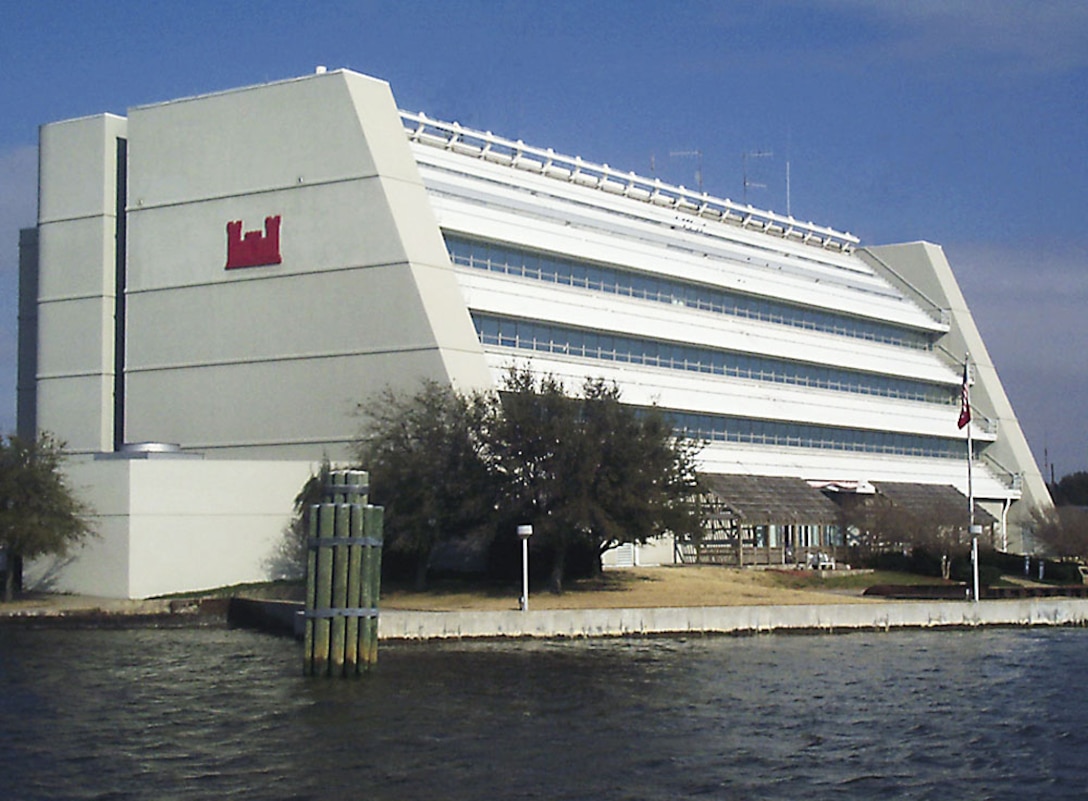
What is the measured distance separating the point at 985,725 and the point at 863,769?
630cm

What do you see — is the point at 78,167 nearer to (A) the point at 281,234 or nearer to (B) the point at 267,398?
(A) the point at 281,234

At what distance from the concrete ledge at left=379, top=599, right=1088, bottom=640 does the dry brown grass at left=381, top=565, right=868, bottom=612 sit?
75.5 inches

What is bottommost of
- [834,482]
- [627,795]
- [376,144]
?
[627,795]

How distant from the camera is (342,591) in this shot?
133 ft

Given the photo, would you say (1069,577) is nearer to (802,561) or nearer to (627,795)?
(802,561)

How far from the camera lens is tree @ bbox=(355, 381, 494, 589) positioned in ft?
183

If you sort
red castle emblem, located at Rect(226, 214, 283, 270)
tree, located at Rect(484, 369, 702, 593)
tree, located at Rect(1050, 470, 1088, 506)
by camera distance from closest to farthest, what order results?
tree, located at Rect(484, 369, 702, 593), red castle emblem, located at Rect(226, 214, 283, 270), tree, located at Rect(1050, 470, 1088, 506)

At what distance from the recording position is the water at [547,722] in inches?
1081

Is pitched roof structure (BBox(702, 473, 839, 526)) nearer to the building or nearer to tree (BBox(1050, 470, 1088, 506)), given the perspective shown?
the building

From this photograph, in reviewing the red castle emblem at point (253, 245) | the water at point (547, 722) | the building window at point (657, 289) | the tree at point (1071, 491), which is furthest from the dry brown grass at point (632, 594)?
the tree at point (1071, 491)

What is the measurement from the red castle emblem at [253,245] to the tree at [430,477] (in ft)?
40.3

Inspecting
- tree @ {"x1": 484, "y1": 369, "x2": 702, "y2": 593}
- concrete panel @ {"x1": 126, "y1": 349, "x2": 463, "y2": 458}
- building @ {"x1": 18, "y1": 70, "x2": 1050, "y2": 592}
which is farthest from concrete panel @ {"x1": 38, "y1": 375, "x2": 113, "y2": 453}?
tree @ {"x1": 484, "y1": 369, "x2": 702, "y2": 593}

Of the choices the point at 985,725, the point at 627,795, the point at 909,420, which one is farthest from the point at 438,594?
the point at 909,420

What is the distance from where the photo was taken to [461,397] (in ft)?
193
